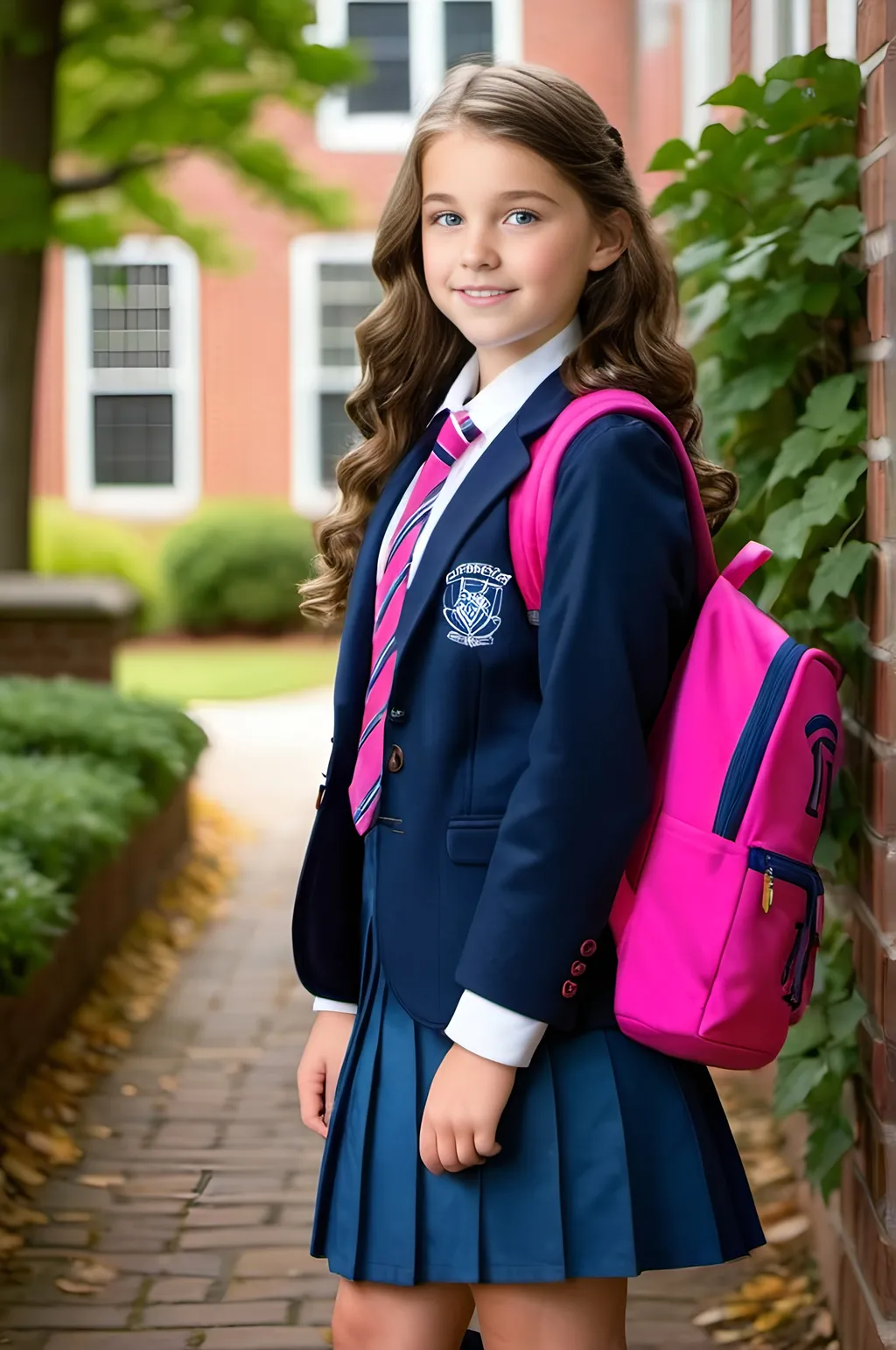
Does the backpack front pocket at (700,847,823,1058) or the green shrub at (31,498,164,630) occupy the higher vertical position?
the green shrub at (31,498,164,630)

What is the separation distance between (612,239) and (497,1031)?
0.86 metres

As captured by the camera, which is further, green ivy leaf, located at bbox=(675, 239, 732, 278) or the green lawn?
the green lawn

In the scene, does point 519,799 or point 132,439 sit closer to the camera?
point 519,799

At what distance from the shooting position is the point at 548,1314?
5.63 feet

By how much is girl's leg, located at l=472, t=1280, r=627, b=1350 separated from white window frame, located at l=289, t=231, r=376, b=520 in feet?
51.9

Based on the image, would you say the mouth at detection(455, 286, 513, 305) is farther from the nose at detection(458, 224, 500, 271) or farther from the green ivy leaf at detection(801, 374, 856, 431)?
the green ivy leaf at detection(801, 374, 856, 431)

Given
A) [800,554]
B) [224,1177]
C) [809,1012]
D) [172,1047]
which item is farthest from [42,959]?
[800,554]

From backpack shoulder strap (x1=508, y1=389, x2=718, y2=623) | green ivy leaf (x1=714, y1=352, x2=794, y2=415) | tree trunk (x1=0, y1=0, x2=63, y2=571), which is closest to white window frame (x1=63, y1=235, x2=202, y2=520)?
tree trunk (x1=0, y1=0, x2=63, y2=571)

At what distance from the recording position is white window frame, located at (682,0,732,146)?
609 centimetres

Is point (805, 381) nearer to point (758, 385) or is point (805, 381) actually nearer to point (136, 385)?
point (758, 385)

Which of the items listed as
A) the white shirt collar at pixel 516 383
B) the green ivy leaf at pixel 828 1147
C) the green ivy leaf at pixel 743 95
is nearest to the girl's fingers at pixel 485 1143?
the white shirt collar at pixel 516 383

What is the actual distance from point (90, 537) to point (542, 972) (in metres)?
15.5

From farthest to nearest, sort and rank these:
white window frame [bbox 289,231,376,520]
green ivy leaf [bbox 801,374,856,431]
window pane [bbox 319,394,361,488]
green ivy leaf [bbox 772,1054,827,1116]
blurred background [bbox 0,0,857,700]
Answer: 1. window pane [bbox 319,394,361,488]
2. white window frame [bbox 289,231,376,520]
3. blurred background [bbox 0,0,857,700]
4. green ivy leaf [bbox 772,1054,827,1116]
5. green ivy leaf [bbox 801,374,856,431]

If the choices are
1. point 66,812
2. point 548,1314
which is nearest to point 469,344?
point 548,1314
